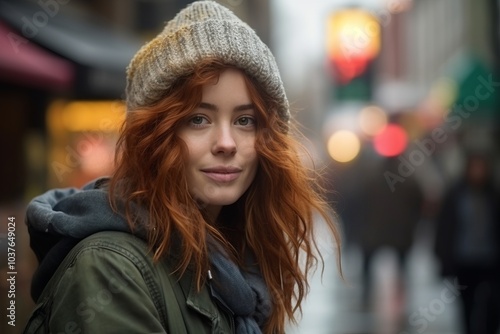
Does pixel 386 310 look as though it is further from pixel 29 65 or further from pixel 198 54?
pixel 198 54

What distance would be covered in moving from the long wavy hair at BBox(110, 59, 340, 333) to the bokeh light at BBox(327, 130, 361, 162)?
Answer: 30.7 m

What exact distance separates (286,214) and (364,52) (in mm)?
17563

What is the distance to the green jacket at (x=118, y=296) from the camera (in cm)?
196

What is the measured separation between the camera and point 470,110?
14617 mm

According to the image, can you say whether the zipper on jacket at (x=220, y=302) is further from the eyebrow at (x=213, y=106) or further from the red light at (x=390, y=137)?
the red light at (x=390, y=137)

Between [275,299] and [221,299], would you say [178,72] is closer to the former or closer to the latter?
[221,299]

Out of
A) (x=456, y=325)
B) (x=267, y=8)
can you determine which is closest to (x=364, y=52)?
(x=456, y=325)

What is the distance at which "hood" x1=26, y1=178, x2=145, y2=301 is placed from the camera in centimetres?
215

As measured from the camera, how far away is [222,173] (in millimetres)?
2336

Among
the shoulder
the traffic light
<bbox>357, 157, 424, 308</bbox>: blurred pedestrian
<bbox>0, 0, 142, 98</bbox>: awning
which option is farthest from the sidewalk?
the traffic light

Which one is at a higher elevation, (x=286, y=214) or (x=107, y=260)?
(x=286, y=214)

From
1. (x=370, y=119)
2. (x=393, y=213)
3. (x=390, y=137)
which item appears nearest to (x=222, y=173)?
(x=393, y=213)

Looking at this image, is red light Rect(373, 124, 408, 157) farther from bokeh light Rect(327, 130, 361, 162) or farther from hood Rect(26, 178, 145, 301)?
hood Rect(26, 178, 145, 301)

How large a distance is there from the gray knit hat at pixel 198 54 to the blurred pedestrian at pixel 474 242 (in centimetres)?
599
